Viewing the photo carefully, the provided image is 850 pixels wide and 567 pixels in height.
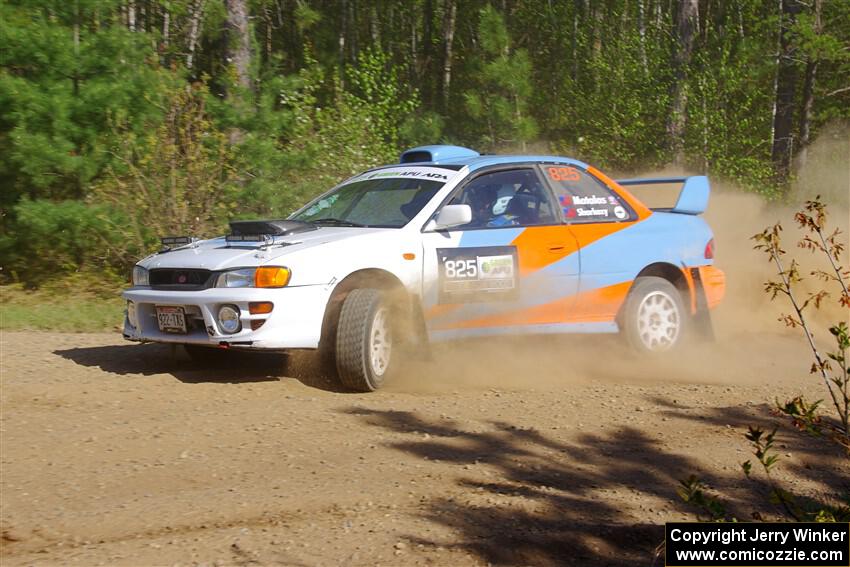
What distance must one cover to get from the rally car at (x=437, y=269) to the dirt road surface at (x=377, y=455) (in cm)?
35

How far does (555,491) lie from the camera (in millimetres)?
4613

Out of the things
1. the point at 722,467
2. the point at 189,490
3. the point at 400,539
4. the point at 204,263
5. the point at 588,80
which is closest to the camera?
the point at 400,539

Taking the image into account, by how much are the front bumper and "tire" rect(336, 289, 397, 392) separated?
0.57 feet

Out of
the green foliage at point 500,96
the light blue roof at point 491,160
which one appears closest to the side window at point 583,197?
the light blue roof at point 491,160

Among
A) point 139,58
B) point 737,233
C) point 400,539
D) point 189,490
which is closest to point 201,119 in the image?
point 139,58

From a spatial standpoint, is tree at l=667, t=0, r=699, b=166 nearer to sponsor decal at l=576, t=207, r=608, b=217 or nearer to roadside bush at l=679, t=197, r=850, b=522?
sponsor decal at l=576, t=207, r=608, b=217

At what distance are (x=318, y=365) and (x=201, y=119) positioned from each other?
18.4ft

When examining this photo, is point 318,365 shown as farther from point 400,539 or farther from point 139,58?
point 139,58

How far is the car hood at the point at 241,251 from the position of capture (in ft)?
21.0

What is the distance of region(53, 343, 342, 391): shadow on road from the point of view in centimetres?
697

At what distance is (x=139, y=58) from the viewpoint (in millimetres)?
11883

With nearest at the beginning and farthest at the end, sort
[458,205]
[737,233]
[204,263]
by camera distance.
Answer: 1. [204,263]
2. [458,205]
3. [737,233]
